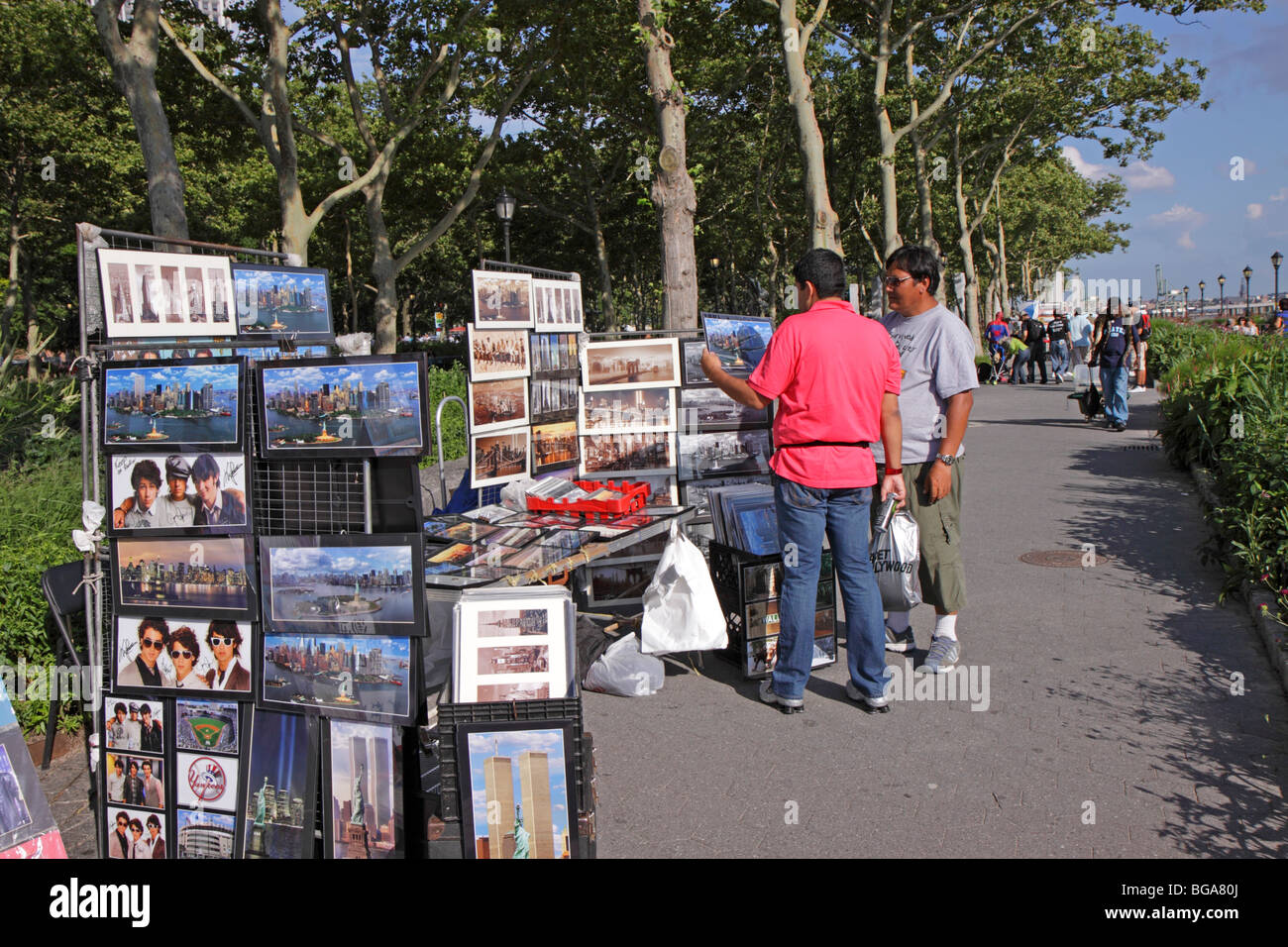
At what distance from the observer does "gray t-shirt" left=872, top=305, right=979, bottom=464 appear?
544 centimetres

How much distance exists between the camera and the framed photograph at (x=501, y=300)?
6941 mm

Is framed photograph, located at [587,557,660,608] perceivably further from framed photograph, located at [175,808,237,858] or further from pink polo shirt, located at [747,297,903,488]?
framed photograph, located at [175,808,237,858]

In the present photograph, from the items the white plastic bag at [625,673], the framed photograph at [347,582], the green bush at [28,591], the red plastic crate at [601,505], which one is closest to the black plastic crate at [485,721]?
the framed photograph at [347,582]

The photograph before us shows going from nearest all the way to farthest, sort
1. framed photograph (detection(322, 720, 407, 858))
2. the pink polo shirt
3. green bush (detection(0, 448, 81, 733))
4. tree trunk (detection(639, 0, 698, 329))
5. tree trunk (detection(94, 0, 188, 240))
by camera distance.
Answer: framed photograph (detection(322, 720, 407, 858)) < the pink polo shirt < green bush (detection(0, 448, 81, 733)) < tree trunk (detection(639, 0, 698, 329)) < tree trunk (detection(94, 0, 188, 240))

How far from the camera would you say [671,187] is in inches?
490

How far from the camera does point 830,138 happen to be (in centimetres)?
3381

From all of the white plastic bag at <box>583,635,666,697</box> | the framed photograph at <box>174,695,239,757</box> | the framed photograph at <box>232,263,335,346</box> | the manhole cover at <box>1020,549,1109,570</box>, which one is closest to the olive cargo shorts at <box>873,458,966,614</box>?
the white plastic bag at <box>583,635,666,697</box>

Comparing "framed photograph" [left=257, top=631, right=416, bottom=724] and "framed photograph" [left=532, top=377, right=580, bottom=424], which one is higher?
"framed photograph" [left=532, top=377, right=580, bottom=424]

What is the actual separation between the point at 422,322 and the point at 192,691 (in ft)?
206

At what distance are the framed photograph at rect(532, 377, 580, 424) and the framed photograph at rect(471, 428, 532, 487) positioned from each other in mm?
188

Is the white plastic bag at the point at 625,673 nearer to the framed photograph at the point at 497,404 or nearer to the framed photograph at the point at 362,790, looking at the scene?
the framed photograph at the point at 497,404

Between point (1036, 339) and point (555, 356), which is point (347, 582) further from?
point (1036, 339)

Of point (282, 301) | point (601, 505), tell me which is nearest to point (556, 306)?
point (601, 505)
